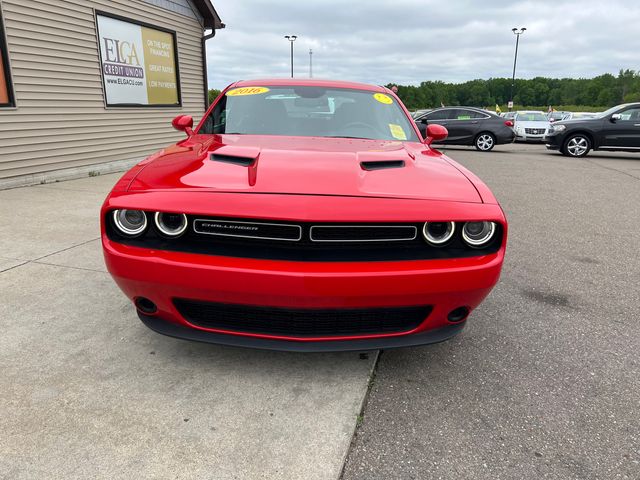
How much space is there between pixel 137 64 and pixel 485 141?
1106cm

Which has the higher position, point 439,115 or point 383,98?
point 383,98

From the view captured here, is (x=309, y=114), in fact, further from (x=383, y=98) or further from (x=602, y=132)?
(x=602, y=132)

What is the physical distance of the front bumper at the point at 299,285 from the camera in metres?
1.90

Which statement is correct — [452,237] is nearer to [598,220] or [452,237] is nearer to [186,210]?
[186,210]

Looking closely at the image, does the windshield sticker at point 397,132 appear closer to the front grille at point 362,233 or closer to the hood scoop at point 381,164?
the hood scoop at point 381,164

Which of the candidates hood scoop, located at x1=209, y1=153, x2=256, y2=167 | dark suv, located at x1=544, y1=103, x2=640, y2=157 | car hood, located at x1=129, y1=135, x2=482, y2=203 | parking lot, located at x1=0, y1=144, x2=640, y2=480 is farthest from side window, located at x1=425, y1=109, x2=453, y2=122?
hood scoop, located at x1=209, y1=153, x2=256, y2=167

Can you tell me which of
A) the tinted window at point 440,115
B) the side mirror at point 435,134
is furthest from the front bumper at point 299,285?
the tinted window at point 440,115

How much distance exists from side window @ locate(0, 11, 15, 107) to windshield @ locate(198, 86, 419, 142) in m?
4.90

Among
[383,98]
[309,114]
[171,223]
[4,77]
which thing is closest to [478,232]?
[171,223]

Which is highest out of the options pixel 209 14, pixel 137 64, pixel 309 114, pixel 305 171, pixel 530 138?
pixel 209 14

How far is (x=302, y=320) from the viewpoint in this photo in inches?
81.4

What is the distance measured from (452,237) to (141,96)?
30.5ft

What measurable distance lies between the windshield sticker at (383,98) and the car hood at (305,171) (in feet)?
3.29

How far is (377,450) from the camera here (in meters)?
1.83
